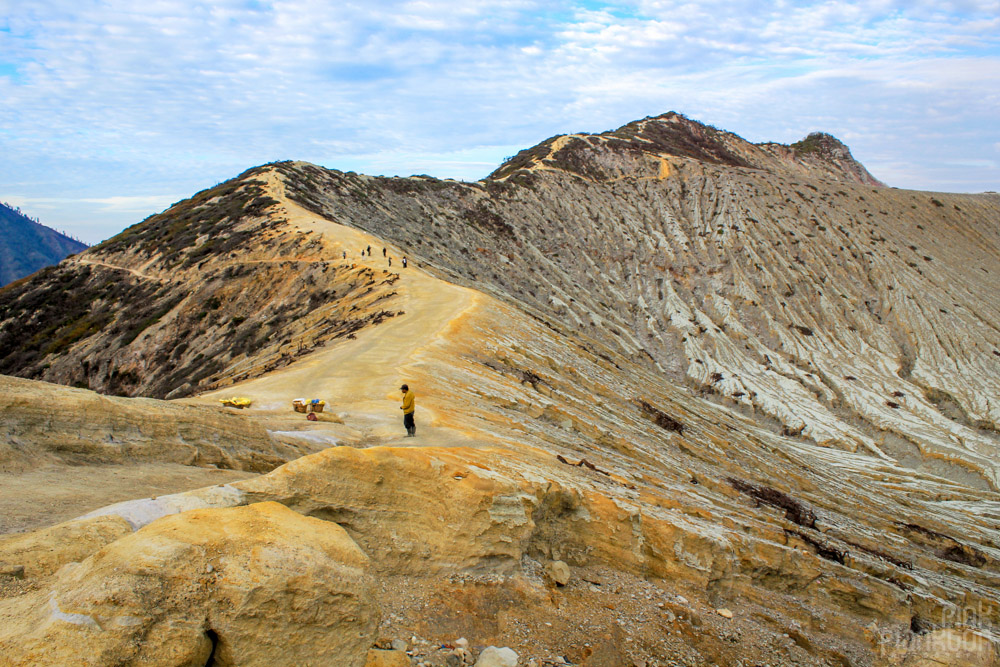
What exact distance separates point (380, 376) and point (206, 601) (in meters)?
11.2

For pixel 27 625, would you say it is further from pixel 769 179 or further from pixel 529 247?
pixel 769 179

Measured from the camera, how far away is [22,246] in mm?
143125

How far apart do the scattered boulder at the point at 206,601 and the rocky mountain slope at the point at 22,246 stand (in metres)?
155

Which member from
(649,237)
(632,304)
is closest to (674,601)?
(632,304)

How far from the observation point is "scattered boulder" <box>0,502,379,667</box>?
15.4ft

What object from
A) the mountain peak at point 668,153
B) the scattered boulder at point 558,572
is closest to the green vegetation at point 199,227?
the mountain peak at point 668,153

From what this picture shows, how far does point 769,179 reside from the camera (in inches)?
2504

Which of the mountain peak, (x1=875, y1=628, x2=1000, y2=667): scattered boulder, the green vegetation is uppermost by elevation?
the mountain peak

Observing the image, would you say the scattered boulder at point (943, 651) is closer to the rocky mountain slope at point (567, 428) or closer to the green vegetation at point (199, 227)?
the rocky mountain slope at point (567, 428)

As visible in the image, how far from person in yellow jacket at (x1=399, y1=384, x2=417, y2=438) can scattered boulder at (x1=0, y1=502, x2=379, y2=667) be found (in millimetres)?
5044

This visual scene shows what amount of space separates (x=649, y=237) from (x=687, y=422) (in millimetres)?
34821

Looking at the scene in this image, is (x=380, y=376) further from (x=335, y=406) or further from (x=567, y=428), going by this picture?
(x=567, y=428)

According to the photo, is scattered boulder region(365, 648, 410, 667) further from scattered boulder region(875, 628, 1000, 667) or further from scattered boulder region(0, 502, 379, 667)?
scattered boulder region(875, 628, 1000, 667)

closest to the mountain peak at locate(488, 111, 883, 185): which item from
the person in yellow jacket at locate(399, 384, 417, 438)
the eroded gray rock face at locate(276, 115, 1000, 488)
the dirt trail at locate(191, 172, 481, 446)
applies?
the eroded gray rock face at locate(276, 115, 1000, 488)
